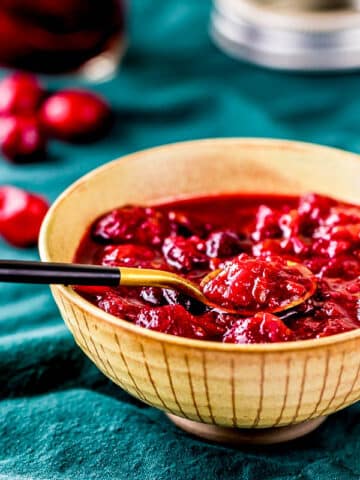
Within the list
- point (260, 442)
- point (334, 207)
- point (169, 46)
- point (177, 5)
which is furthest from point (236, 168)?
point (177, 5)

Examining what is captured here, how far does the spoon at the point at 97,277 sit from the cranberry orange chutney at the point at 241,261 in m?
0.02

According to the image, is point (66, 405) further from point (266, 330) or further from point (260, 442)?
point (266, 330)

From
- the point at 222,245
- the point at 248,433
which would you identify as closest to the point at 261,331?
the point at 248,433

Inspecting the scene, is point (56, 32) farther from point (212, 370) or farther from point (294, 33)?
point (212, 370)

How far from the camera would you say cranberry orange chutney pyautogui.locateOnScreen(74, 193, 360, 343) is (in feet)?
5.15

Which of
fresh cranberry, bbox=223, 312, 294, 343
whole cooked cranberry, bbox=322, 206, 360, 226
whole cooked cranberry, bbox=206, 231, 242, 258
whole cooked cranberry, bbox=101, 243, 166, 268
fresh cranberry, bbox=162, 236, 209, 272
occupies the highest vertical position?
fresh cranberry, bbox=223, 312, 294, 343

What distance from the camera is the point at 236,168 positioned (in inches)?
86.7

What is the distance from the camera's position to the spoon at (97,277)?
152cm

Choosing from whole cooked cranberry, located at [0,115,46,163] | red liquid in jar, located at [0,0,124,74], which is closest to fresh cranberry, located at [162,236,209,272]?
whole cooked cranberry, located at [0,115,46,163]

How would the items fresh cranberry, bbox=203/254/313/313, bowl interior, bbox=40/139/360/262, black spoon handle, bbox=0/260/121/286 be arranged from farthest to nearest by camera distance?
1. bowl interior, bbox=40/139/360/262
2. fresh cranberry, bbox=203/254/313/313
3. black spoon handle, bbox=0/260/121/286

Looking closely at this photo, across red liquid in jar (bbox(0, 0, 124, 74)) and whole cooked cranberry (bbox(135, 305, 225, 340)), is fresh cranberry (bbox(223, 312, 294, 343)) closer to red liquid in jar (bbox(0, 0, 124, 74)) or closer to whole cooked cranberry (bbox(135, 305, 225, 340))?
whole cooked cranberry (bbox(135, 305, 225, 340))

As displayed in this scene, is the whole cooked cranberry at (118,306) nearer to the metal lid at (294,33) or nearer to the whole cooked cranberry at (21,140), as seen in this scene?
the whole cooked cranberry at (21,140)

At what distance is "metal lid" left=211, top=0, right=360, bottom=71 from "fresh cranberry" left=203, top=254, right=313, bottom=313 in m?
1.79

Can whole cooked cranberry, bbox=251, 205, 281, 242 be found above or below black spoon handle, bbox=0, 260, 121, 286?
below
